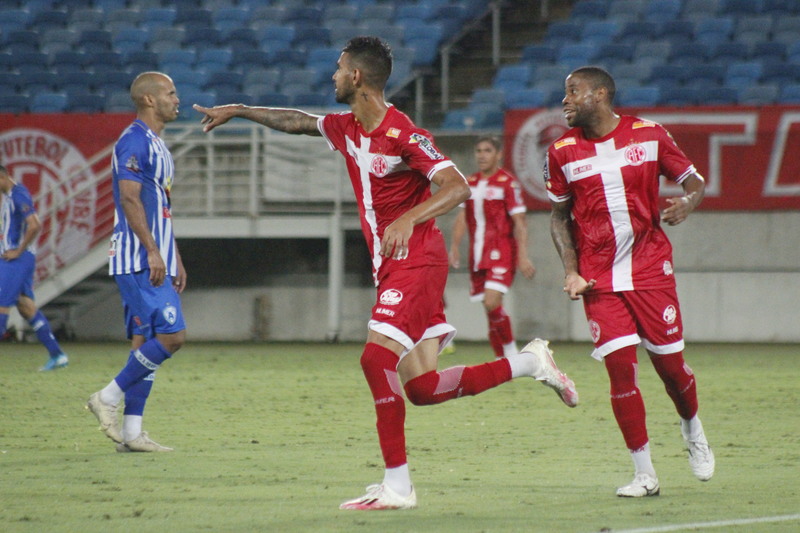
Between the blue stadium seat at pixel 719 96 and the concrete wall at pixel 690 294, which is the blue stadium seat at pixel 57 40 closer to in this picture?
the concrete wall at pixel 690 294

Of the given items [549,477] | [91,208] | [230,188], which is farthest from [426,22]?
[549,477]

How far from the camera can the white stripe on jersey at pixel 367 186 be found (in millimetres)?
5484

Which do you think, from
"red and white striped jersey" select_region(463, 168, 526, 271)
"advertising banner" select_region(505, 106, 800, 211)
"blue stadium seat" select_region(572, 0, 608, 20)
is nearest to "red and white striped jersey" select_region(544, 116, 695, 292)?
"red and white striped jersey" select_region(463, 168, 526, 271)

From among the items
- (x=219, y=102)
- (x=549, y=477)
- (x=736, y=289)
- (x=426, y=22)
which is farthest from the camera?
(x=426, y=22)

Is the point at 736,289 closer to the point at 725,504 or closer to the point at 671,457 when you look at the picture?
the point at 671,457

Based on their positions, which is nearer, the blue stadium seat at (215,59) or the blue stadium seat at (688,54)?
the blue stadium seat at (688,54)

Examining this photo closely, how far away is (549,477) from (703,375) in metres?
6.02

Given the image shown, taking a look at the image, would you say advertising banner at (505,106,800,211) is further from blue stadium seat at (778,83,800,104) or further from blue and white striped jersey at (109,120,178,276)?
blue and white striped jersey at (109,120,178,276)

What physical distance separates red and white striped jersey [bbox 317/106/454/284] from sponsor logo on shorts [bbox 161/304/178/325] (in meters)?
1.92

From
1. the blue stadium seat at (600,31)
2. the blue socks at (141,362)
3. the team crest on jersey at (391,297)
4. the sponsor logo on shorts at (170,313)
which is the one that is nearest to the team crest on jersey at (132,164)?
the sponsor logo on shorts at (170,313)

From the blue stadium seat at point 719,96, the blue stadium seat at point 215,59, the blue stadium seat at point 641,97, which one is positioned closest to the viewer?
the blue stadium seat at point 719,96

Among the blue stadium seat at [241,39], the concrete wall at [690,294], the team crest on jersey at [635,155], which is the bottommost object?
the concrete wall at [690,294]

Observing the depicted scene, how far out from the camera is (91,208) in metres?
16.2

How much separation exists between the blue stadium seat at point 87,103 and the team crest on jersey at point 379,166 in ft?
43.9
